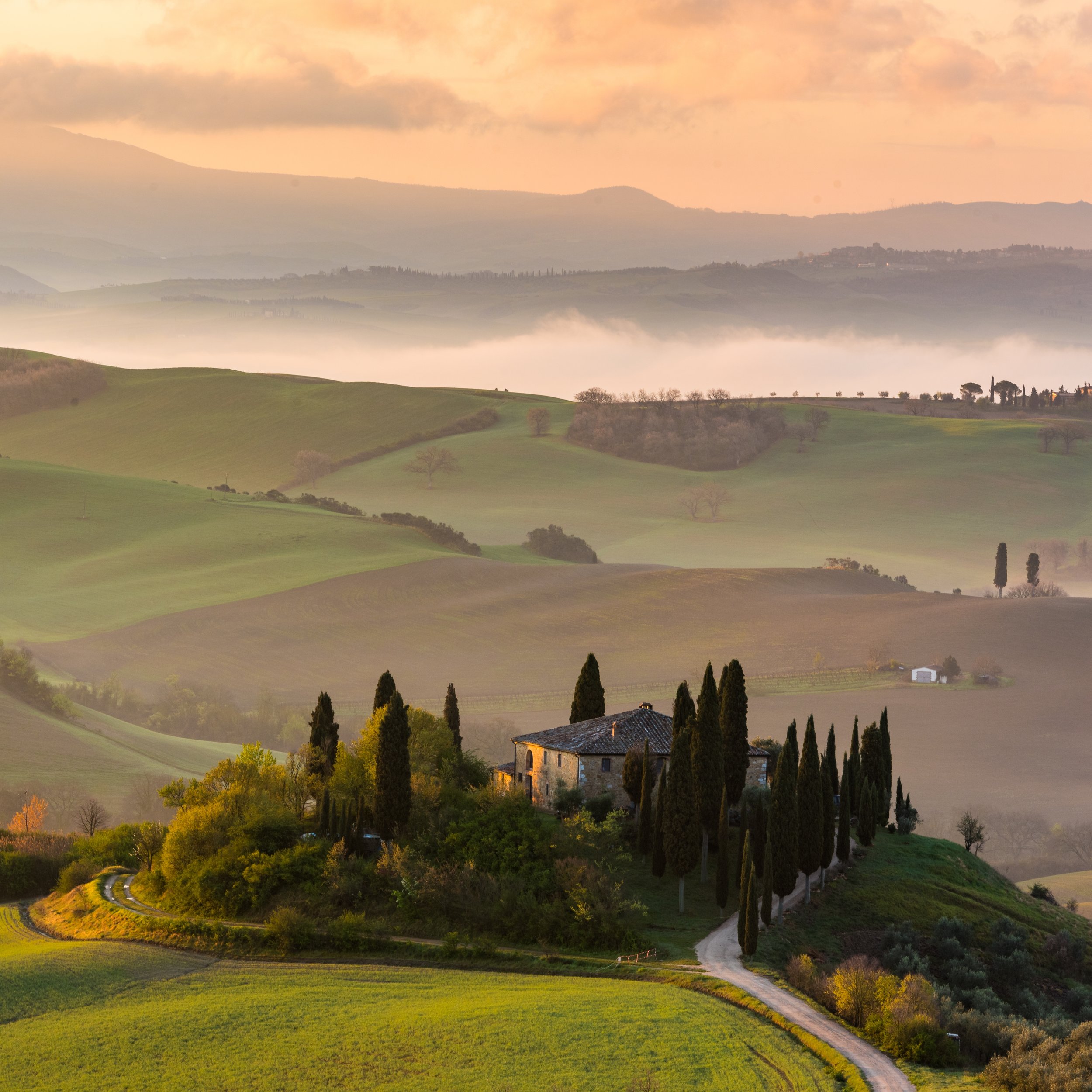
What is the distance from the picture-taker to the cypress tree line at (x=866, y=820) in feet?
219

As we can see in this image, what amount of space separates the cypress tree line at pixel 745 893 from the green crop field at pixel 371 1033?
493cm

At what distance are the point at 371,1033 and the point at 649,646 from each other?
9462cm

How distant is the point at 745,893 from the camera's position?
49219 mm

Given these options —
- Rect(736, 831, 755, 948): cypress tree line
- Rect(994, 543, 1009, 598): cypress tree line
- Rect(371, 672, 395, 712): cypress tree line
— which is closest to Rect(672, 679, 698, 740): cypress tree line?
Rect(736, 831, 755, 948): cypress tree line

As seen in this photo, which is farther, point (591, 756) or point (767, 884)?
point (591, 756)

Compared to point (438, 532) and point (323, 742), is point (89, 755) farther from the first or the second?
point (438, 532)

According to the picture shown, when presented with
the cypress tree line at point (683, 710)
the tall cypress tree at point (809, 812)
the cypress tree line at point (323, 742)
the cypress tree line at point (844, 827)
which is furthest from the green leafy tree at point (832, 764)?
the cypress tree line at point (323, 742)

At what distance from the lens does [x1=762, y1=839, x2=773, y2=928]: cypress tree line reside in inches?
2010

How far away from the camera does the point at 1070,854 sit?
90.8 m

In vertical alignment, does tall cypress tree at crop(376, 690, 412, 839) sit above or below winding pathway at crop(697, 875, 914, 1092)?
above

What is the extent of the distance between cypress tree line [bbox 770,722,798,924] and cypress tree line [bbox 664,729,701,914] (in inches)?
116

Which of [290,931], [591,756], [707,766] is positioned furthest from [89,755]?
[707,766]

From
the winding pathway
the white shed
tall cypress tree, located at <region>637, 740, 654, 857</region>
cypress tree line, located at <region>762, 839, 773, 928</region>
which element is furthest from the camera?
the white shed

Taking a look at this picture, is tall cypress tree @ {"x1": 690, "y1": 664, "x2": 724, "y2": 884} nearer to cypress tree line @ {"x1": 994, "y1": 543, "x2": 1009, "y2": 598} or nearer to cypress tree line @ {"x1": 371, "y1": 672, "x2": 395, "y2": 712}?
cypress tree line @ {"x1": 371, "y1": 672, "x2": 395, "y2": 712}
